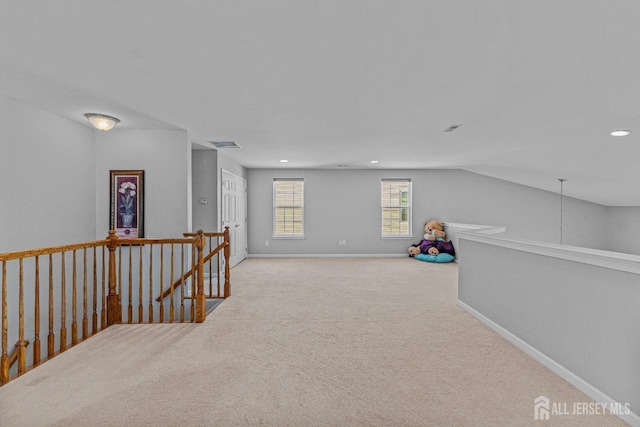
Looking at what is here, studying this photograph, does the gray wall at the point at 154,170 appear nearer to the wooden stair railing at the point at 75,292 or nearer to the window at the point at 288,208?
the wooden stair railing at the point at 75,292

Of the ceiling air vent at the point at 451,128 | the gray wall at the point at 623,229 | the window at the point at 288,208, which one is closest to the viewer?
the ceiling air vent at the point at 451,128

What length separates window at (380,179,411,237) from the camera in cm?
855

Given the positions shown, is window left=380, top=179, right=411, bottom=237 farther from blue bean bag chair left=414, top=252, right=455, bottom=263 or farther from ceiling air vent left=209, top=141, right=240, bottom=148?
ceiling air vent left=209, top=141, right=240, bottom=148

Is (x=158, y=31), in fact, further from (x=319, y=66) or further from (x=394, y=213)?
(x=394, y=213)

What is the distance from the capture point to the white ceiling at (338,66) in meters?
1.79

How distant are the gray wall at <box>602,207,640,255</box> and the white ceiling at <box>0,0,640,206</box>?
504 cm

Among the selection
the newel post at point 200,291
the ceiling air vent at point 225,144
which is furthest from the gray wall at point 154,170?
the newel post at point 200,291

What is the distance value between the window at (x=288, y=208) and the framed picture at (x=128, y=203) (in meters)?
4.10

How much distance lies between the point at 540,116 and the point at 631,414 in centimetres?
296

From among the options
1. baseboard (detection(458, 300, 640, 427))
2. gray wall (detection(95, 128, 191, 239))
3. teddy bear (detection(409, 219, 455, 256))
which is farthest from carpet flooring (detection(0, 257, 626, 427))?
teddy bear (detection(409, 219, 455, 256))

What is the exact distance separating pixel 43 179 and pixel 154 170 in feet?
4.05

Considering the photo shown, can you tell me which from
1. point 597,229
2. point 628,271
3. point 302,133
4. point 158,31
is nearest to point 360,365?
point 628,271

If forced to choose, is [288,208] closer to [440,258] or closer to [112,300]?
[440,258]

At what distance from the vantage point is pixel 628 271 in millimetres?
1896
